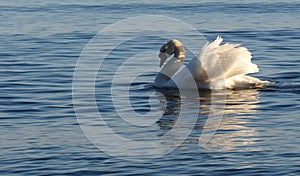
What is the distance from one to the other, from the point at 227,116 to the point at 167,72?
3726mm

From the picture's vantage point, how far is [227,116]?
41.1 ft

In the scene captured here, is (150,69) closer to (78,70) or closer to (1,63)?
(78,70)

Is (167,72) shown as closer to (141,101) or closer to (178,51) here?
(178,51)

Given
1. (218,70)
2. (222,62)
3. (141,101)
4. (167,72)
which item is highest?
(167,72)

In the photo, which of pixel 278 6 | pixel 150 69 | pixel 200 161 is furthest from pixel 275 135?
pixel 278 6

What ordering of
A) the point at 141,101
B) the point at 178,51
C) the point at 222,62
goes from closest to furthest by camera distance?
the point at 141,101 → the point at 222,62 → the point at 178,51

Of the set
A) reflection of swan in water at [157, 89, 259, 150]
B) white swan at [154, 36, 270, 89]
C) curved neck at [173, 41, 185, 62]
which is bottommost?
reflection of swan in water at [157, 89, 259, 150]

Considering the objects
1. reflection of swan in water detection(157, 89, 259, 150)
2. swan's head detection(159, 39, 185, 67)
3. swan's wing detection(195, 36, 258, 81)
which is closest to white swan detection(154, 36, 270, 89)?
swan's wing detection(195, 36, 258, 81)

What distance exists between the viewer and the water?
9.73 metres

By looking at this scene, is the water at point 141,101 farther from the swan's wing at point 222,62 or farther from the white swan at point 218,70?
the swan's wing at point 222,62

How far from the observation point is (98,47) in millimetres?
20766

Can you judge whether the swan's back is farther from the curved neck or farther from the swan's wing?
the curved neck

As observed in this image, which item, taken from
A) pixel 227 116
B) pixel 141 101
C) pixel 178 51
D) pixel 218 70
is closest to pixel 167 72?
pixel 178 51

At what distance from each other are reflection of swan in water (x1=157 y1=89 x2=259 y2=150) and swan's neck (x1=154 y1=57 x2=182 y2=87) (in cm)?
34
